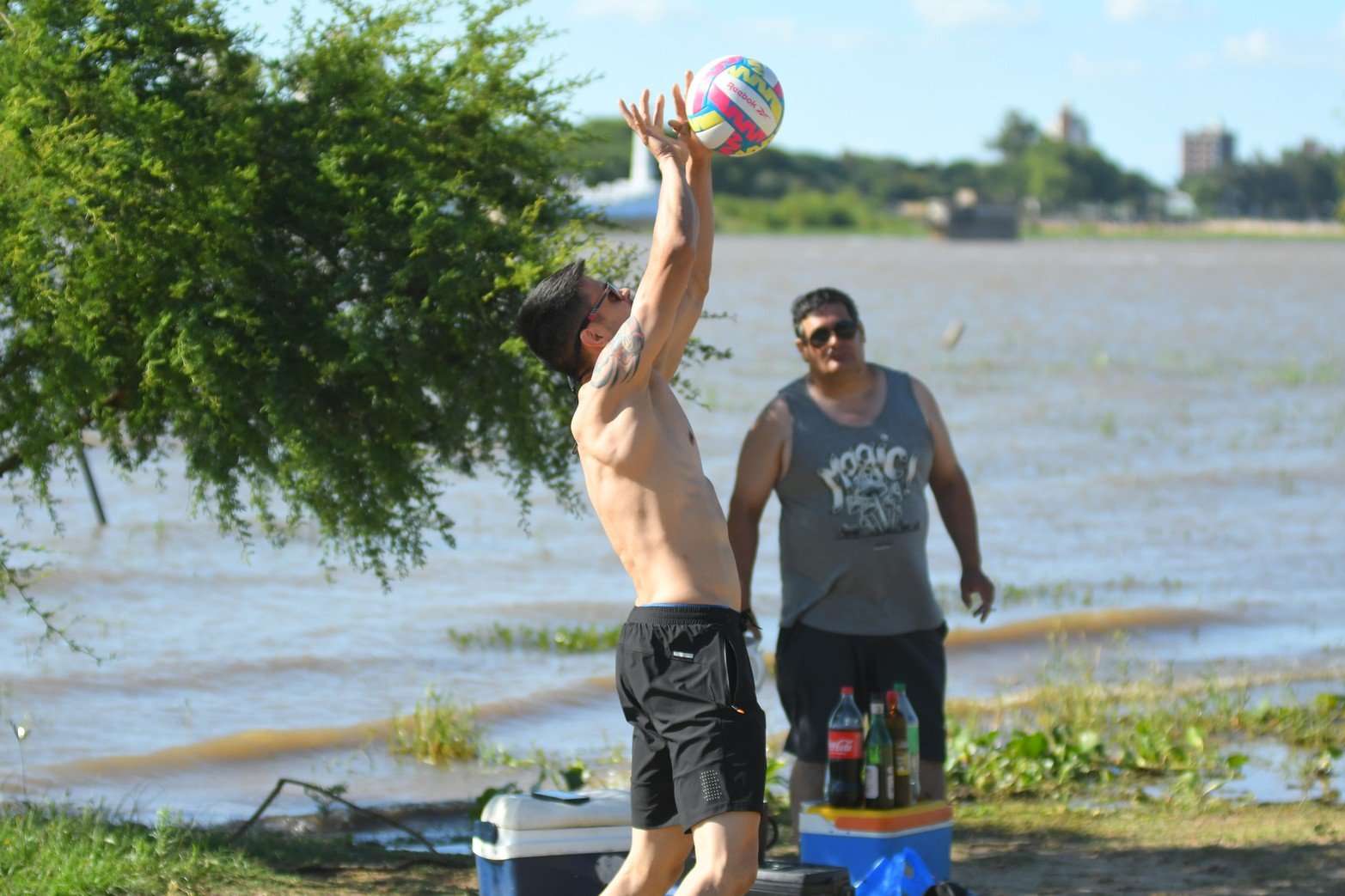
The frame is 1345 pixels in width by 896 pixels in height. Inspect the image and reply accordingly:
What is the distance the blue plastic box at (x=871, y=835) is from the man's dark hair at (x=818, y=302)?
5.73ft

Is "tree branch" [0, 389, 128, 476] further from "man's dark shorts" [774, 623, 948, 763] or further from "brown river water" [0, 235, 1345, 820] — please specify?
"man's dark shorts" [774, 623, 948, 763]

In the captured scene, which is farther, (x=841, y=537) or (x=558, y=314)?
(x=841, y=537)

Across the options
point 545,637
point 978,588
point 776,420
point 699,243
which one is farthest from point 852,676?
point 545,637

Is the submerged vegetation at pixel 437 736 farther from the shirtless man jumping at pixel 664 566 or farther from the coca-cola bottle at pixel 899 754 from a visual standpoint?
the shirtless man jumping at pixel 664 566

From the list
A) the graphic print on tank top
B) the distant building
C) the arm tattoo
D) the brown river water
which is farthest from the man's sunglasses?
the brown river water

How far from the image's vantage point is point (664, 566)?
4.38 metres

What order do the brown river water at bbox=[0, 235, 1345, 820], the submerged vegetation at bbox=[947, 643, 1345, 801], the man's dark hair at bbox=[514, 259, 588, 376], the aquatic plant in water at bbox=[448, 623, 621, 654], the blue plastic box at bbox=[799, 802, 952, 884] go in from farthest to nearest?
1. the aquatic plant in water at bbox=[448, 623, 621, 654]
2. the brown river water at bbox=[0, 235, 1345, 820]
3. the submerged vegetation at bbox=[947, 643, 1345, 801]
4. the blue plastic box at bbox=[799, 802, 952, 884]
5. the man's dark hair at bbox=[514, 259, 588, 376]

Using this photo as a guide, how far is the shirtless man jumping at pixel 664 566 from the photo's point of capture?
4234mm

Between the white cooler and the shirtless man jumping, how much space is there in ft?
2.60

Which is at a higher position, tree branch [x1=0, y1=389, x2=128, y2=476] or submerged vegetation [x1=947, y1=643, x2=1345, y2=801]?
tree branch [x1=0, y1=389, x2=128, y2=476]

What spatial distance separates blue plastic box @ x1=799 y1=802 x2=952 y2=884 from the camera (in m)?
5.70

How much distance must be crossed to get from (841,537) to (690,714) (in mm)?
1881

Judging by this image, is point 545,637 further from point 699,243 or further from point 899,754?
point 699,243

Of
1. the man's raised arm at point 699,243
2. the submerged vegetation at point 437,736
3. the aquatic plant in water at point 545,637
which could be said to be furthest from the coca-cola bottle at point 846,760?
the aquatic plant in water at point 545,637
